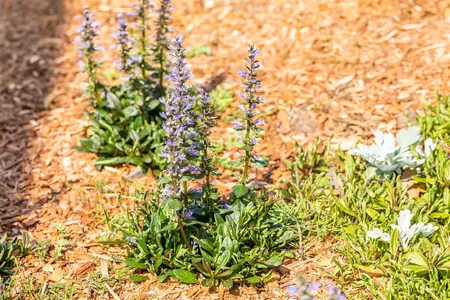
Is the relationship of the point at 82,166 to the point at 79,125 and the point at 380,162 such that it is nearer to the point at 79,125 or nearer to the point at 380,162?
the point at 79,125

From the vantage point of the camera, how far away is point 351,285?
4.14 meters

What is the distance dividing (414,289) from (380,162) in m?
1.25

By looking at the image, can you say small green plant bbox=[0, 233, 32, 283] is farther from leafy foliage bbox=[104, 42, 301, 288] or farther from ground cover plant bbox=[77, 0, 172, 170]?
ground cover plant bbox=[77, 0, 172, 170]

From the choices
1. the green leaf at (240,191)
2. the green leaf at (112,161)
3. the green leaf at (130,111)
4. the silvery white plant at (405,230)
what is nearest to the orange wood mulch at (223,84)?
the green leaf at (112,161)

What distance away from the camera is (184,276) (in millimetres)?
4113

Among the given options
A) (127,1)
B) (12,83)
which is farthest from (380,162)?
(127,1)

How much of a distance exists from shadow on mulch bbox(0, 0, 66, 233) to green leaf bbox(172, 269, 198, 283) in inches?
68.3

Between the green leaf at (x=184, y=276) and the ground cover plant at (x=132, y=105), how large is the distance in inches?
59.1

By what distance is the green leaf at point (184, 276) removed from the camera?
4.11m

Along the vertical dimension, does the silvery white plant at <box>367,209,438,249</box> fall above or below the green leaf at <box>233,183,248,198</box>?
below

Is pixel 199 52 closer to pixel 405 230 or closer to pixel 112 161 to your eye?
pixel 112 161

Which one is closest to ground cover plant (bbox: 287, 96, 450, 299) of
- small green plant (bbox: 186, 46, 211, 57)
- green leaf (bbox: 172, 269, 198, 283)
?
green leaf (bbox: 172, 269, 198, 283)

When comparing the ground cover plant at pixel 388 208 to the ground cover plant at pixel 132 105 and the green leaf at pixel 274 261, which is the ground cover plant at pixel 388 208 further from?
the ground cover plant at pixel 132 105

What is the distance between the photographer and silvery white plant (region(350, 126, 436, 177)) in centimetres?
475
